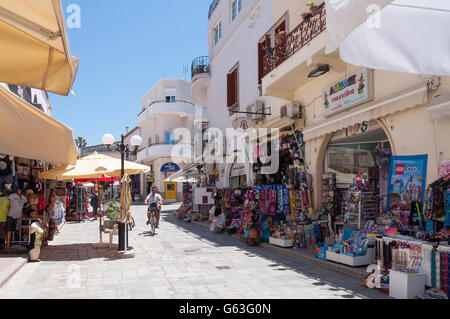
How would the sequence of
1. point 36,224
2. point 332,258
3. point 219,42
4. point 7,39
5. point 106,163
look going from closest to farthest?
point 7,39
point 332,258
point 36,224
point 106,163
point 219,42

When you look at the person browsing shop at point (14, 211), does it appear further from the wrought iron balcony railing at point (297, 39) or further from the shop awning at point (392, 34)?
the shop awning at point (392, 34)

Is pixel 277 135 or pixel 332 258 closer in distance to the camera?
pixel 332 258

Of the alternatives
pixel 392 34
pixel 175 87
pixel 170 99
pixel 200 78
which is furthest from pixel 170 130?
pixel 392 34

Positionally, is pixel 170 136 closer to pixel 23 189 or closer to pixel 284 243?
pixel 23 189

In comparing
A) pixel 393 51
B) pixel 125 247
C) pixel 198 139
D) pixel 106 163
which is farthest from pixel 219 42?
pixel 393 51

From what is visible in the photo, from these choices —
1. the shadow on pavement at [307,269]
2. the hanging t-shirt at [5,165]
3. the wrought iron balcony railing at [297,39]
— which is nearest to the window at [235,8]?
the wrought iron balcony railing at [297,39]

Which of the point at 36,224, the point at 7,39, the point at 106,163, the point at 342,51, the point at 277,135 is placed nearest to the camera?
the point at 342,51

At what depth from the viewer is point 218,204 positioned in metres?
16.4

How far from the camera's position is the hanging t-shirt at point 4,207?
9078 millimetres

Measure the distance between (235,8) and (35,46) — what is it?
52.7ft

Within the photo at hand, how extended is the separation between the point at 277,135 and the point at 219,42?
9.24 metres

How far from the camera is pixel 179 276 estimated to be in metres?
7.10

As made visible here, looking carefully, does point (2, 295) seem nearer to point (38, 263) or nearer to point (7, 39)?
point (38, 263)

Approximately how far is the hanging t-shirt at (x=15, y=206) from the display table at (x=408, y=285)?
332 inches
